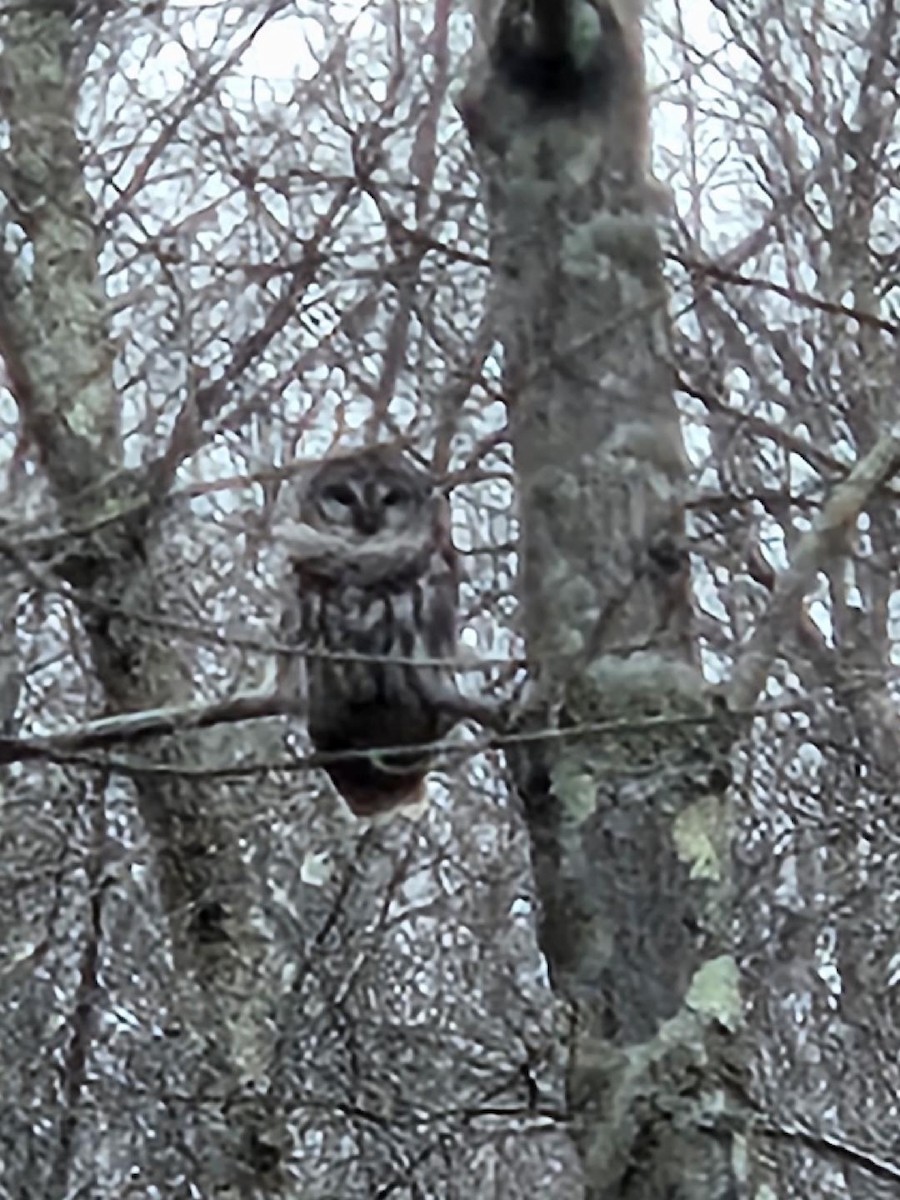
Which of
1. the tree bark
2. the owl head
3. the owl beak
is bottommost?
the tree bark

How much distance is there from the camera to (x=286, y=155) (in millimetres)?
6297

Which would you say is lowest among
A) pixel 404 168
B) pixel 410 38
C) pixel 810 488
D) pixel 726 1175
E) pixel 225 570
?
pixel 726 1175

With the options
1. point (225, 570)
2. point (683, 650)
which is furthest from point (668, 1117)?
point (225, 570)

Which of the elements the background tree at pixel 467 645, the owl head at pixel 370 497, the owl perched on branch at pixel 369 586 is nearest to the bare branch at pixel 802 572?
the background tree at pixel 467 645

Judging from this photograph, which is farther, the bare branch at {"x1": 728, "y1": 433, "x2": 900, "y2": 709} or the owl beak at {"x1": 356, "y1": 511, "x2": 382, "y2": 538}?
the owl beak at {"x1": 356, "y1": 511, "x2": 382, "y2": 538}

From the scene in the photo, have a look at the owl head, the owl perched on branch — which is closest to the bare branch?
the owl perched on branch

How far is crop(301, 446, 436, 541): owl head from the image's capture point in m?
4.08

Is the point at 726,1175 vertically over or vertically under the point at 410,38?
under

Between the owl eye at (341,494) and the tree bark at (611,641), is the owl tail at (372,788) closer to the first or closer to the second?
the owl eye at (341,494)

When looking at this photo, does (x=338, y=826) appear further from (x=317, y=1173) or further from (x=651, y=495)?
(x=651, y=495)

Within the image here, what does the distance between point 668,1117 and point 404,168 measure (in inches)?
135

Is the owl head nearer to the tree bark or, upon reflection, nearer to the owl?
the owl

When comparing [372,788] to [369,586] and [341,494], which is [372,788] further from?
[341,494]

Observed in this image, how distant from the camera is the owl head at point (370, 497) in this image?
408 cm
